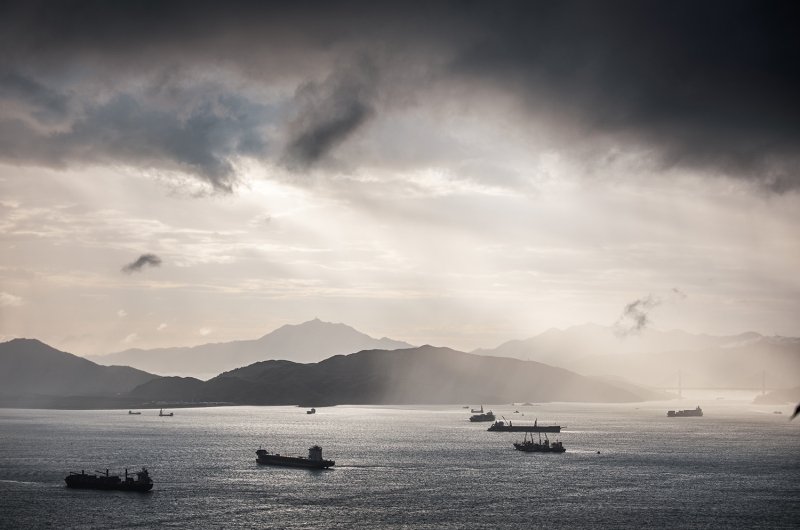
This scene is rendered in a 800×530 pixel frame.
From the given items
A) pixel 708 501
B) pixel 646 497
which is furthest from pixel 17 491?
pixel 708 501

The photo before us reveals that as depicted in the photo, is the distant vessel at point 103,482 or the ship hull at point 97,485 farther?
the ship hull at point 97,485

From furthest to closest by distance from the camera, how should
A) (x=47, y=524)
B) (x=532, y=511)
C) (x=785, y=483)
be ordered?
(x=785, y=483) < (x=532, y=511) < (x=47, y=524)

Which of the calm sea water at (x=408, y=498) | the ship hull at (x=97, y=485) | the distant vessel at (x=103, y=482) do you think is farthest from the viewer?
the ship hull at (x=97, y=485)

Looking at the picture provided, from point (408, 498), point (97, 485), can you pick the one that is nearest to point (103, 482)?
point (97, 485)

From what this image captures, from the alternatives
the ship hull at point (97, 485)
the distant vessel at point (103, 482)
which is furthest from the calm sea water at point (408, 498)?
the distant vessel at point (103, 482)

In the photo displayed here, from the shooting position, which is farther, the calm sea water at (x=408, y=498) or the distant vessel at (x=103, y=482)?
the distant vessel at (x=103, y=482)

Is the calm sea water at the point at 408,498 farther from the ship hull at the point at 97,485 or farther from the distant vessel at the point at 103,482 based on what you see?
the distant vessel at the point at 103,482

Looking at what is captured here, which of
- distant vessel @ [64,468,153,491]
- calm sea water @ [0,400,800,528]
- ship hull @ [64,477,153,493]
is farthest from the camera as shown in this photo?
ship hull @ [64,477,153,493]

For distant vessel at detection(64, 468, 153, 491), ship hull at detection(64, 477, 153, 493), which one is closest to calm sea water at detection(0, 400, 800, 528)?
ship hull at detection(64, 477, 153, 493)

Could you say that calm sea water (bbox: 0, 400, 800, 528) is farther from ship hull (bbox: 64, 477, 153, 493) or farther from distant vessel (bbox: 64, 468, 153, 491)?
distant vessel (bbox: 64, 468, 153, 491)

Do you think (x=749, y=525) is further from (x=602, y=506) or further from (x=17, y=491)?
(x=17, y=491)

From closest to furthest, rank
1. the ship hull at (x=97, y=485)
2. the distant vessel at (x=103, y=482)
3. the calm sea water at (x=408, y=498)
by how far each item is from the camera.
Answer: the calm sea water at (x=408, y=498), the distant vessel at (x=103, y=482), the ship hull at (x=97, y=485)
